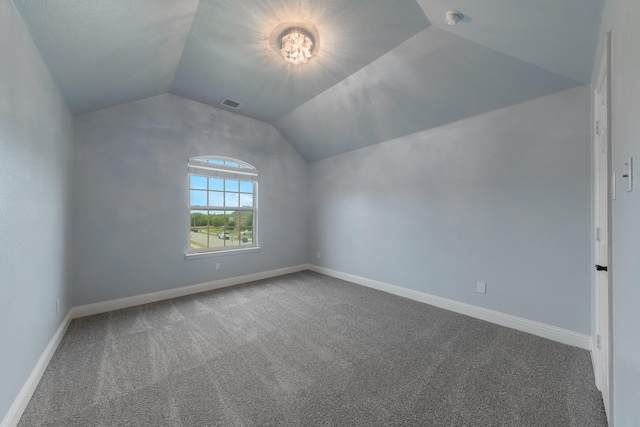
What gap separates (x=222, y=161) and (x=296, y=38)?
8.05 feet

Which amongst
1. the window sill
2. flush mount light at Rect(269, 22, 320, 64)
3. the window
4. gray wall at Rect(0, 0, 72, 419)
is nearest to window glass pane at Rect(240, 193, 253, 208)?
the window

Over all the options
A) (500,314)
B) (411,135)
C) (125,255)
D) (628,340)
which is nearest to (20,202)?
(125,255)

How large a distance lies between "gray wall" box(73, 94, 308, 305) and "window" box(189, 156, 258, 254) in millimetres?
144

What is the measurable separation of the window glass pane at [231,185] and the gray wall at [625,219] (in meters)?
4.24

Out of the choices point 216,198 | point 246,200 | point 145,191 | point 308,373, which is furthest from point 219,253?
point 308,373

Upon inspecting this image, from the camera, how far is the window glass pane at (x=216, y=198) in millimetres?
4117

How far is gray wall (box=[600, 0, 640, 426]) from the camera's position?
0.87 metres

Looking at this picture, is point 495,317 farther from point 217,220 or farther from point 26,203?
point 26,203

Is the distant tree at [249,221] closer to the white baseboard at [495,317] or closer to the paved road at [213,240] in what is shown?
the paved road at [213,240]

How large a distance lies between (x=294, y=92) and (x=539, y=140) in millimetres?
2833

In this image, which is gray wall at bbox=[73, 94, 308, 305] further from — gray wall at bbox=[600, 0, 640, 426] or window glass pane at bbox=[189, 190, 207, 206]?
gray wall at bbox=[600, 0, 640, 426]

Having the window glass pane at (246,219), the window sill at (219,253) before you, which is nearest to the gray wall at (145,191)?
the window sill at (219,253)

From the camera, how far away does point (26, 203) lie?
68.1 inches

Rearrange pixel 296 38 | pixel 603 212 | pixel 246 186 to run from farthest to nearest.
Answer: pixel 246 186
pixel 296 38
pixel 603 212
